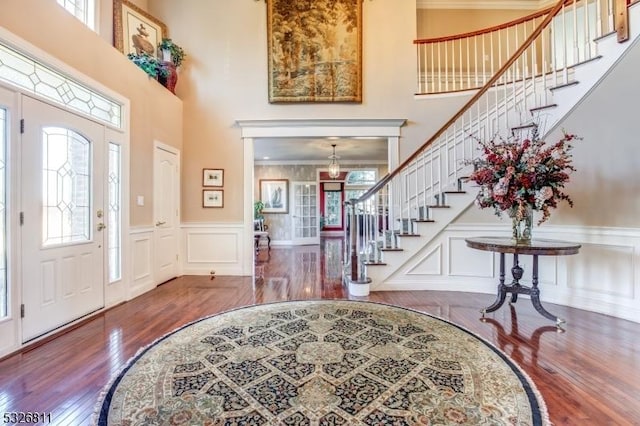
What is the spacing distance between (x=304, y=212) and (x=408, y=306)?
6684 mm

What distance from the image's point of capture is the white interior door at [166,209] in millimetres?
4525

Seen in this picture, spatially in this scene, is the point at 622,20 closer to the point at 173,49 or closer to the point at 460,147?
the point at 460,147

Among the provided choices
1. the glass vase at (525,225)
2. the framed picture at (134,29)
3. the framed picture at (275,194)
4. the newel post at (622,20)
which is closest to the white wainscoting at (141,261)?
the framed picture at (134,29)

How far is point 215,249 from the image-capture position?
5184mm

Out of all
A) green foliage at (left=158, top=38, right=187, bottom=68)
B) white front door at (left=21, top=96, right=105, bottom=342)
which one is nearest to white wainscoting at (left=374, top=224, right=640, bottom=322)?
white front door at (left=21, top=96, right=105, bottom=342)

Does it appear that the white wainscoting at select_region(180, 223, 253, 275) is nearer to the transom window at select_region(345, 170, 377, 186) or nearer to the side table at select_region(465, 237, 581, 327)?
the side table at select_region(465, 237, 581, 327)

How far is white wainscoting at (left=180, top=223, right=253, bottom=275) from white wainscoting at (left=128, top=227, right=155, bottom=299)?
2.74 ft

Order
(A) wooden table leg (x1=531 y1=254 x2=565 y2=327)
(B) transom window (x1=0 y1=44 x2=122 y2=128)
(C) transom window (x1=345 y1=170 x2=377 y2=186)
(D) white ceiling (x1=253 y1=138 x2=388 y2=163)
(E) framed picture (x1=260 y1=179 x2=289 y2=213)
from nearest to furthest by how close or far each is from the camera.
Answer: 1. (B) transom window (x1=0 y1=44 x2=122 y2=128)
2. (A) wooden table leg (x1=531 y1=254 x2=565 y2=327)
3. (D) white ceiling (x1=253 y1=138 x2=388 y2=163)
4. (E) framed picture (x1=260 y1=179 x2=289 y2=213)
5. (C) transom window (x1=345 y1=170 x2=377 y2=186)

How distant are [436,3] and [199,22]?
4.37 meters

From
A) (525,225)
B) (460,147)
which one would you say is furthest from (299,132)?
(525,225)

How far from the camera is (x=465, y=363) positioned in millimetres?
2139

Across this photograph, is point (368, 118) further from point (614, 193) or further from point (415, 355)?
point (415, 355)

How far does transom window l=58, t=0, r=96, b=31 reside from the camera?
144 inches

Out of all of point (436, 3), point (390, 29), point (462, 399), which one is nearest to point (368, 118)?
point (390, 29)
